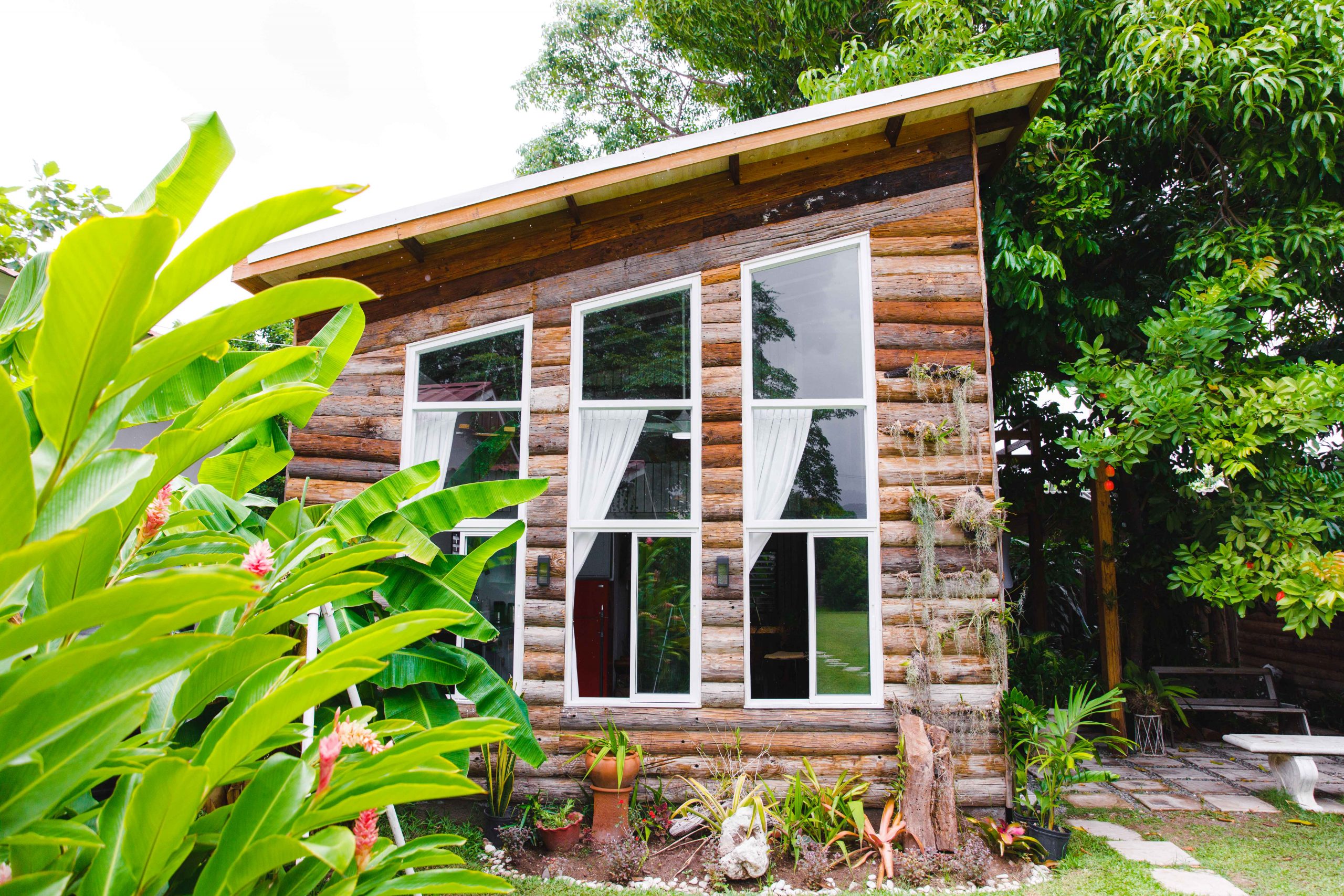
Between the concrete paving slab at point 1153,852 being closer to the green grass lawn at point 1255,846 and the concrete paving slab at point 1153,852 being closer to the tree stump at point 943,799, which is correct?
the green grass lawn at point 1255,846

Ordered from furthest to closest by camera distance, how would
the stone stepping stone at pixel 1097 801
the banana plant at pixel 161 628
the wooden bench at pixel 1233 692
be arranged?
the wooden bench at pixel 1233 692
the stone stepping stone at pixel 1097 801
the banana plant at pixel 161 628

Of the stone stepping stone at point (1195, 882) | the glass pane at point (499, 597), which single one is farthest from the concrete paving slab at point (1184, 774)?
the glass pane at point (499, 597)

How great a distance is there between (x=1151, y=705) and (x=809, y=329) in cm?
558

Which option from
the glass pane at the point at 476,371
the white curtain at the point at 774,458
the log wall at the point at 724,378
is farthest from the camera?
the glass pane at the point at 476,371

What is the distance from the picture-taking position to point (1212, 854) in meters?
4.66

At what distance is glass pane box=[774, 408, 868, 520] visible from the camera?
5031 mm

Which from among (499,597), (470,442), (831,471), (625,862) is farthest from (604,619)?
(831,471)

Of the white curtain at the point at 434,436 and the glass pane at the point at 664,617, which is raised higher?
the white curtain at the point at 434,436

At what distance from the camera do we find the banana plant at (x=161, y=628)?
901 mm

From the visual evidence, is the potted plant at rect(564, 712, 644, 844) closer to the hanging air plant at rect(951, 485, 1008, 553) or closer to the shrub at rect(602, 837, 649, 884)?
the shrub at rect(602, 837, 649, 884)

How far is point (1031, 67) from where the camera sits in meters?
4.89

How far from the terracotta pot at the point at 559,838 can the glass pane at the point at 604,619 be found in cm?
79

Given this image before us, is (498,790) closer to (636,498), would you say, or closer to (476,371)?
(636,498)

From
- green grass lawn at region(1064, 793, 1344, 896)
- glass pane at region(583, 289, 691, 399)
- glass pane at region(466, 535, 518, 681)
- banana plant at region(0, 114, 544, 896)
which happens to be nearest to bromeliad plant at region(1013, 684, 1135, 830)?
green grass lawn at region(1064, 793, 1344, 896)
